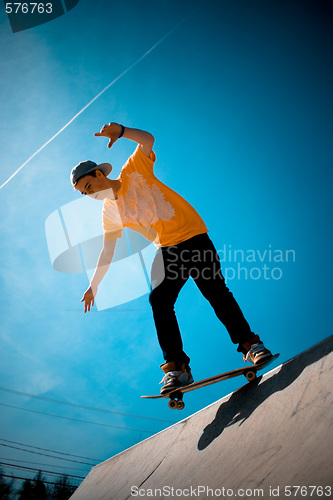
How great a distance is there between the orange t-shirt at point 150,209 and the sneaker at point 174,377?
124 centimetres

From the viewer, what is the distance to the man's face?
10.5 ft

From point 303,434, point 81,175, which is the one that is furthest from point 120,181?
point 303,434

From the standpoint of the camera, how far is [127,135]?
303 cm

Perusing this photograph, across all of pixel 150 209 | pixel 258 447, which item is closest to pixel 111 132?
pixel 150 209

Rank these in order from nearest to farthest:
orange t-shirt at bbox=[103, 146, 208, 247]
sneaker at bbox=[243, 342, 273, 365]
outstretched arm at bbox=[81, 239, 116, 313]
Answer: sneaker at bbox=[243, 342, 273, 365]
orange t-shirt at bbox=[103, 146, 208, 247]
outstretched arm at bbox=[81, 239, 116, 313]

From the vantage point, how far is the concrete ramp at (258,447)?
1189mm

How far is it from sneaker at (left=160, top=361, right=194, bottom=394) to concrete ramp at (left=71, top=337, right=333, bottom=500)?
0.39 meters

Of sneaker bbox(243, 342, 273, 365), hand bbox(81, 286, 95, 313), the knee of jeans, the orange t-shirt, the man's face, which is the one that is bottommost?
sneaker bbox(243, 342, 273, 365)

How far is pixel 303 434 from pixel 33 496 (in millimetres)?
37931

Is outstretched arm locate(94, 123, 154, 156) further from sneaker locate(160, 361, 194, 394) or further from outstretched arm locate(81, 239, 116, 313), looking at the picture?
sneaker locate(160, 361, 194, 394)

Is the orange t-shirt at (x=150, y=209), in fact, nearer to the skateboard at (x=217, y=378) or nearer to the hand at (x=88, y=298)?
the hand at (x=88, y=298)

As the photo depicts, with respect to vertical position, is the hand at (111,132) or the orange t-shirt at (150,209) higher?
the hand at (111,132)

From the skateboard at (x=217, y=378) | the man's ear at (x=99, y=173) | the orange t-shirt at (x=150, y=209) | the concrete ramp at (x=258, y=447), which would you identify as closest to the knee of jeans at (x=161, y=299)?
the orange t-shirt at (x=150, y=209)

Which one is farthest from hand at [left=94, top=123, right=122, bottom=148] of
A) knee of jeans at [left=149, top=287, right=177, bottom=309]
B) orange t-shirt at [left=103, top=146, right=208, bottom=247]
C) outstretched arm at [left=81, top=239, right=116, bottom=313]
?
knee of jeans at [left=149, top=287, right=177, bottom=309]
